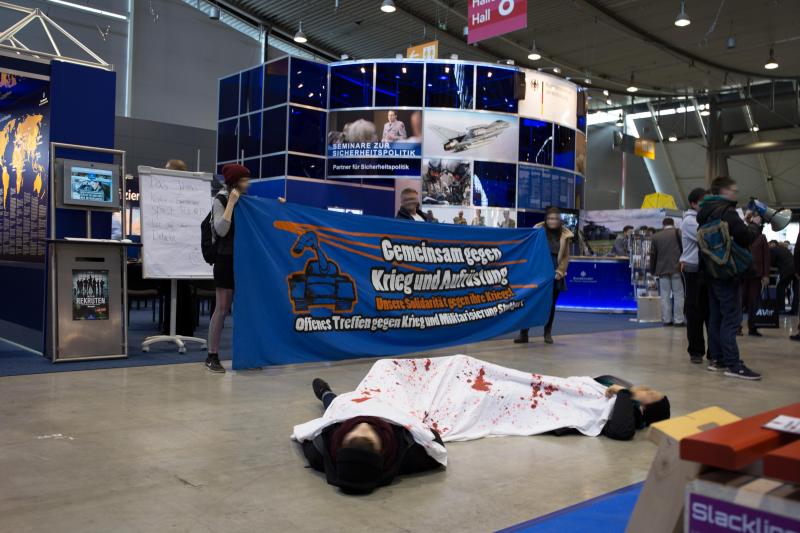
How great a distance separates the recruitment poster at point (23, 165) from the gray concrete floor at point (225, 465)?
6.05 ft

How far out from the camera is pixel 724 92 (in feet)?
79.9

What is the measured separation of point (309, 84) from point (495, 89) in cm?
396

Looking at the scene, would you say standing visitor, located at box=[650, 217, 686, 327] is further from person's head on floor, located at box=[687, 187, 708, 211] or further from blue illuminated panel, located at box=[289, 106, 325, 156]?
blue illuminated panel, located at box=[289, 106, 325, 156]

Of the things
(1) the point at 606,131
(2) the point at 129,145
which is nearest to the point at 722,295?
(2) the point at 129,145

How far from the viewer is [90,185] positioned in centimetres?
539

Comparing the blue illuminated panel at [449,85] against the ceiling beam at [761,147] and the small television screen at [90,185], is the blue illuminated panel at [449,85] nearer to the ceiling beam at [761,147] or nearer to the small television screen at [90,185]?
the small television screen at [90,185]

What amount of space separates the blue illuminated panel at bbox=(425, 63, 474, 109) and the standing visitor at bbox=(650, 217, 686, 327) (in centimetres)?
539

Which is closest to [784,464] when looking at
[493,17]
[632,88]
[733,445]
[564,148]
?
[733,445]

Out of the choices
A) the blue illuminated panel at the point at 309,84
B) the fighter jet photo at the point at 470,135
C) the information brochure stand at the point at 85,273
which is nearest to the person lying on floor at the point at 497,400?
the information brochure stand at the point at 85,273

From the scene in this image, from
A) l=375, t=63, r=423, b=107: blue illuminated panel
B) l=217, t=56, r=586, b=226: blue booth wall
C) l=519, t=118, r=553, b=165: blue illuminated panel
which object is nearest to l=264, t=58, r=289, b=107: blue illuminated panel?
l=217, t=56, r=586, b=226: blue booth wall

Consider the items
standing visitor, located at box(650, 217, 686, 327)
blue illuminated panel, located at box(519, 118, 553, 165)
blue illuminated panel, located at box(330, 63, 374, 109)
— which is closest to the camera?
standing visitor, located at box(650, 217, 686, 327)

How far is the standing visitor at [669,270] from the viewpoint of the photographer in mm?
10094

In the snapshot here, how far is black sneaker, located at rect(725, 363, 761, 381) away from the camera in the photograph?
17.6 feet

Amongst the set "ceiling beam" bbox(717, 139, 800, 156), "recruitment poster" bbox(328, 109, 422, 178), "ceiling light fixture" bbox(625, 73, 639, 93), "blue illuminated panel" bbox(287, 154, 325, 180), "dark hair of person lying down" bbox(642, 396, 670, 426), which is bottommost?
"dark hair of person lying down" bbox(642, 396, 670, 426)
